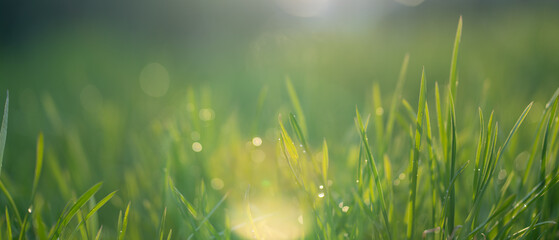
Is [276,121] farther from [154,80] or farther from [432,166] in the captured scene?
[154,80]

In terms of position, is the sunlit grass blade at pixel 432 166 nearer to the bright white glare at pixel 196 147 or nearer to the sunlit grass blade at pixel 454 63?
the sunlit grass blade at pixel 454 63

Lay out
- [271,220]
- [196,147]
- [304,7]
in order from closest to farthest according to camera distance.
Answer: [271,220] < [196,147] < [304,7]

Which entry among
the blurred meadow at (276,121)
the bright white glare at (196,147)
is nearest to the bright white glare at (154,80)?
the blurred meadow at (276,121)

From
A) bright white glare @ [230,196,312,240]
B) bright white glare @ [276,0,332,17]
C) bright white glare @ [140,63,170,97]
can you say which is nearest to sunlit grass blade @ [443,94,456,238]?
bright white glare @ [230,196,312,240]

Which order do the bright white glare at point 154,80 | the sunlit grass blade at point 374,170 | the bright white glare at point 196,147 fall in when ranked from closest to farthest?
the sunlit grass blade at point 374,170 → the bright white glare at point 196,147 → the bright white glare at point 154,80

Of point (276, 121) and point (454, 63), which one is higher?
point (454, 63)

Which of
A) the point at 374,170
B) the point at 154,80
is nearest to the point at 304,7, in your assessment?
the point at 154,80
